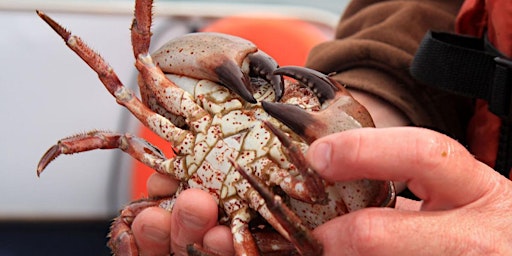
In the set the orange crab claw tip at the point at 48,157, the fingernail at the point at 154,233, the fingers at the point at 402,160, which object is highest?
the fingers at the point at 402,160

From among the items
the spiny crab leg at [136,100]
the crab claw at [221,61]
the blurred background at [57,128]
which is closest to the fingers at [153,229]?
the spiny crab leg at [136,100]

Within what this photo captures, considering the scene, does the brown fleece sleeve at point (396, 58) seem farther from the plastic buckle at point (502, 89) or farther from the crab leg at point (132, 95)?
the crab leg at point (132, 95)

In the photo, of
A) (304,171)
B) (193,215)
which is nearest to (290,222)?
(304,171)

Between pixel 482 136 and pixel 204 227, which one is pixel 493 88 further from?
pixel 204 227

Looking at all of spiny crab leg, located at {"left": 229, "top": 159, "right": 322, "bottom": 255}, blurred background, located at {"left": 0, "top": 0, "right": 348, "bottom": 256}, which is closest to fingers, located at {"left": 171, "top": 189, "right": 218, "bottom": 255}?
spiny crab leg, located at {"left": 229, "top": 159, "right": 322, "bottom": 255}

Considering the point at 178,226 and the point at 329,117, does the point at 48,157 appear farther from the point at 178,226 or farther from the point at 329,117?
the point at 329,117

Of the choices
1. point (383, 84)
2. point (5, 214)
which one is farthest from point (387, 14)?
point (5, 214)
